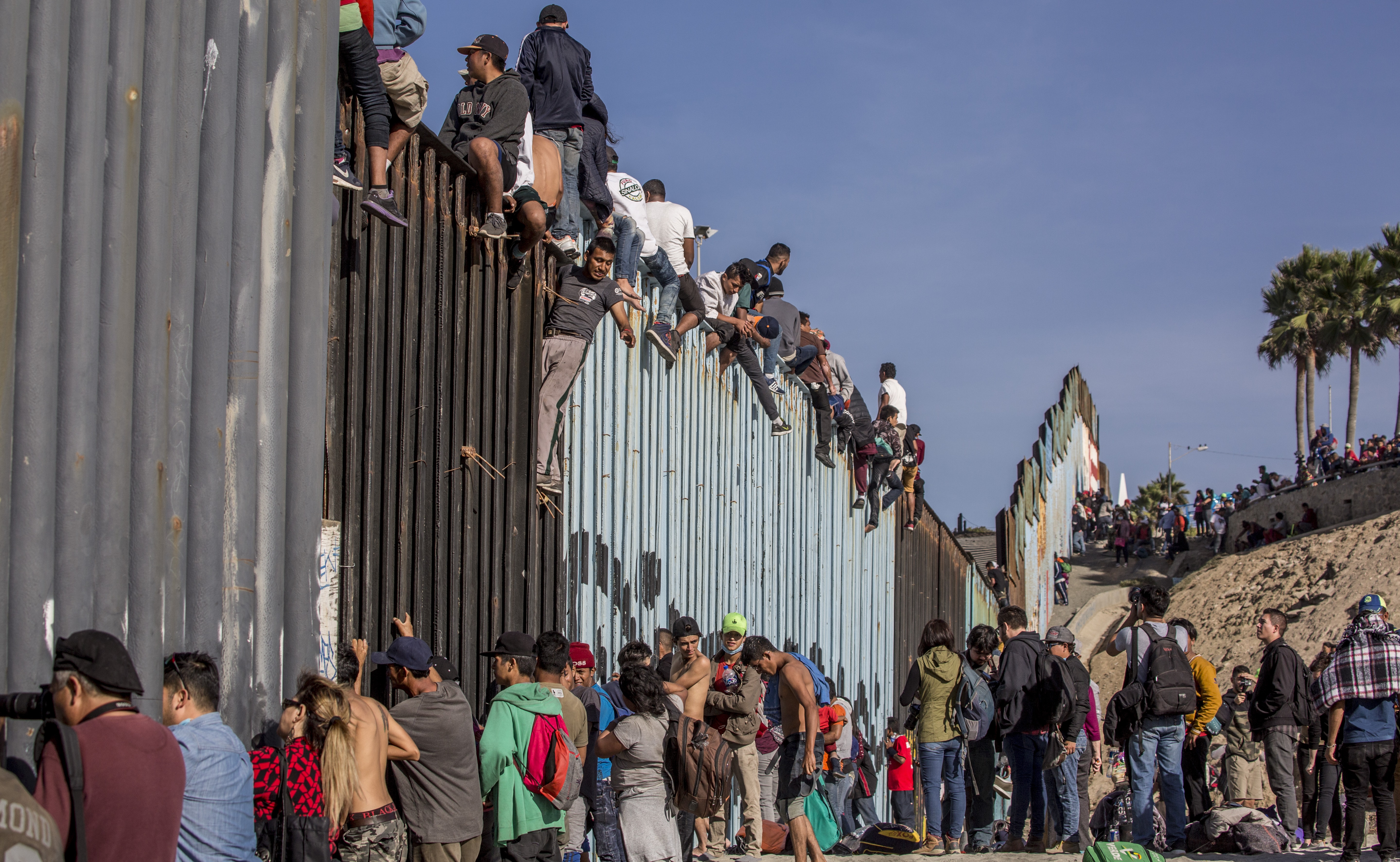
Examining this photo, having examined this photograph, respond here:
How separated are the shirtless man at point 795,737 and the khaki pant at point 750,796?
0.56ft

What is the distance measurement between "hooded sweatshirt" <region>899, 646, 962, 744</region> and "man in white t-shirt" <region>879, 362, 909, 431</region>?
9159 mm

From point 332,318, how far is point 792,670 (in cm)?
365

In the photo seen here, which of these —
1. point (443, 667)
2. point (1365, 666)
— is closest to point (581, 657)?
point (443, 667)

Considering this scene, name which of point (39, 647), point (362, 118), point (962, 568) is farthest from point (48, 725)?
point (962, 568)

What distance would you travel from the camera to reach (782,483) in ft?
52.0

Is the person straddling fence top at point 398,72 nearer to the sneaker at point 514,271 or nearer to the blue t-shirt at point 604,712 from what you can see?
the sneaker at point 514,271

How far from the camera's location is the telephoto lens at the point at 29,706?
4.00m

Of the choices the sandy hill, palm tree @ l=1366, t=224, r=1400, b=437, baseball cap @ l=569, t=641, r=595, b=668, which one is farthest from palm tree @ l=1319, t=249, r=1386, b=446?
baseball cap @ l=569, t=641, r=595, b=668

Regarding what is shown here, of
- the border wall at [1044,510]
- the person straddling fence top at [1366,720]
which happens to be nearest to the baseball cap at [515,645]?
the person straddling fence top at [1366,720]

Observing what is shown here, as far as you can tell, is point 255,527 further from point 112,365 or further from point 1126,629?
point 1126,629

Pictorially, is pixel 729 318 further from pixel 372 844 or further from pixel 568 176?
pixel 372 844

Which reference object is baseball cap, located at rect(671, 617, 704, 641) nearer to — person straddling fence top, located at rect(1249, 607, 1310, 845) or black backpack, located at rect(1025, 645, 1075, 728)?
black backpack, located at rect(1025, 645, 1075, 728)

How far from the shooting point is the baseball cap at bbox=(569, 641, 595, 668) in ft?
27.3

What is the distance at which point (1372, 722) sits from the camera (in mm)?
8234
